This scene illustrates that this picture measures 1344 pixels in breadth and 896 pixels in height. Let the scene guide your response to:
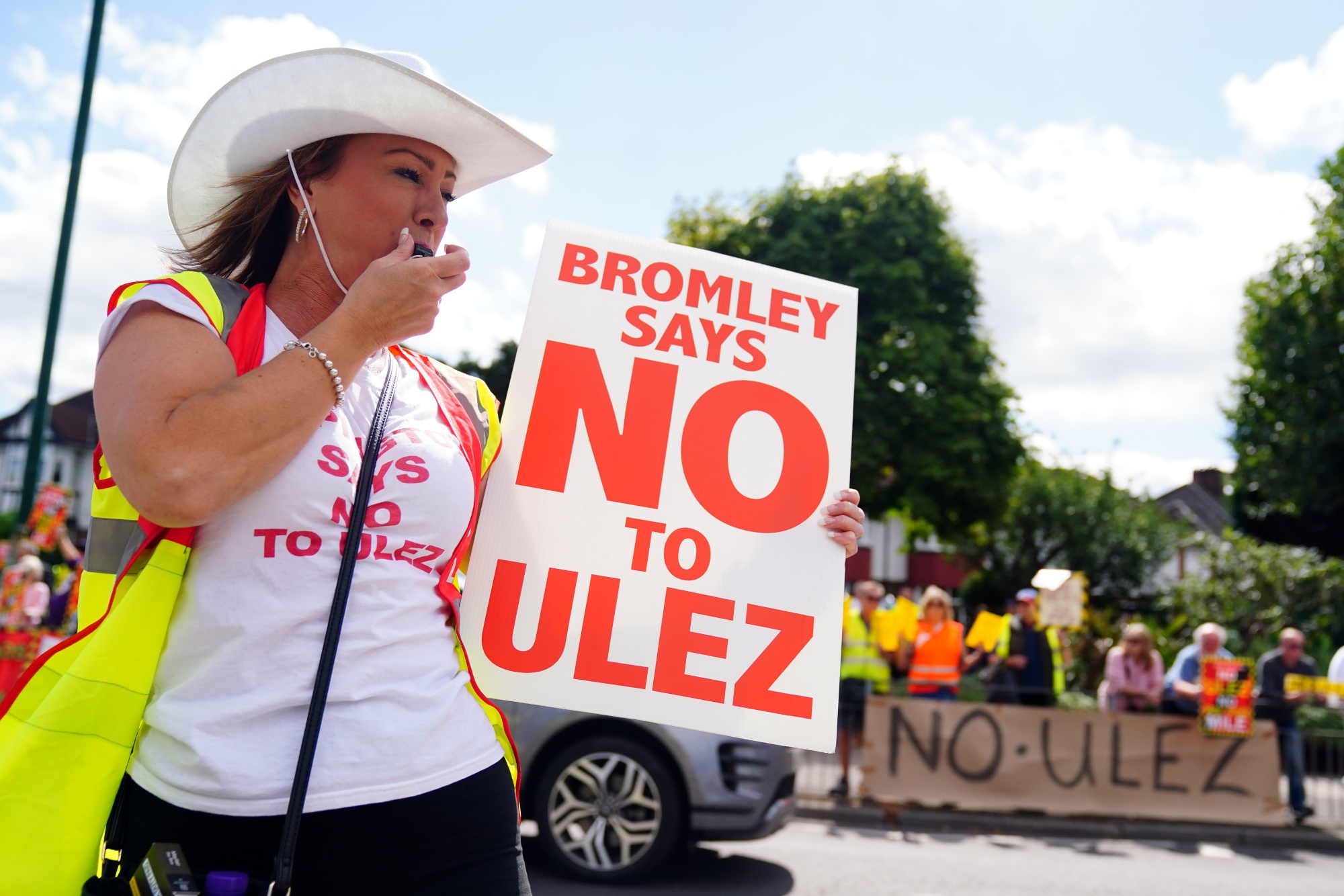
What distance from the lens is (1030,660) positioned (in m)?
11.2

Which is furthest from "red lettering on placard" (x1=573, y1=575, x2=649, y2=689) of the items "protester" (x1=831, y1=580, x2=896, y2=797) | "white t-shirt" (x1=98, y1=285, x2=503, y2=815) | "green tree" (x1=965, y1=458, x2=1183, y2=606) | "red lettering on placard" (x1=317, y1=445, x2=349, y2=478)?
"green tree" (x1=965, y1=458, x2=1183, y2=606)

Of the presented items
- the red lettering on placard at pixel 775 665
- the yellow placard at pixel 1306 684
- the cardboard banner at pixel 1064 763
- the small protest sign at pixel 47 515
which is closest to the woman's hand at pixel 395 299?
the red lettering on placard at pixel 775 665

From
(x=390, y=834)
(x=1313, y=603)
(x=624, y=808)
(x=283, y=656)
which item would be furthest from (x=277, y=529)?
(x=1313, y=603)

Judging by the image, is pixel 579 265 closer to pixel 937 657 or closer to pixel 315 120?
pixel 315 120

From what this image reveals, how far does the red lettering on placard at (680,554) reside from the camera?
201 cm

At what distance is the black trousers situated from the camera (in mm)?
1388

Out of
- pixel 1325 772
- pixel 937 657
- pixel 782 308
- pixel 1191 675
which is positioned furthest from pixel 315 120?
pixel 1325 772

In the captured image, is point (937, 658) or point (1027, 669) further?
point (1027, 669)

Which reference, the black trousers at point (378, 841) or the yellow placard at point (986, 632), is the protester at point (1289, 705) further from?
the black trousers at point (378, 841)

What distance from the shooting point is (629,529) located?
79.5 inches

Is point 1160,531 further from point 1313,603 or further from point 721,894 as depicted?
point 721,894

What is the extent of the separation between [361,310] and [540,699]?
813mm

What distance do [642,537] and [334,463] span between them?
687mm

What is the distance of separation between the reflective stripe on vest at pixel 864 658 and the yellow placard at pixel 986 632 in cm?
117
